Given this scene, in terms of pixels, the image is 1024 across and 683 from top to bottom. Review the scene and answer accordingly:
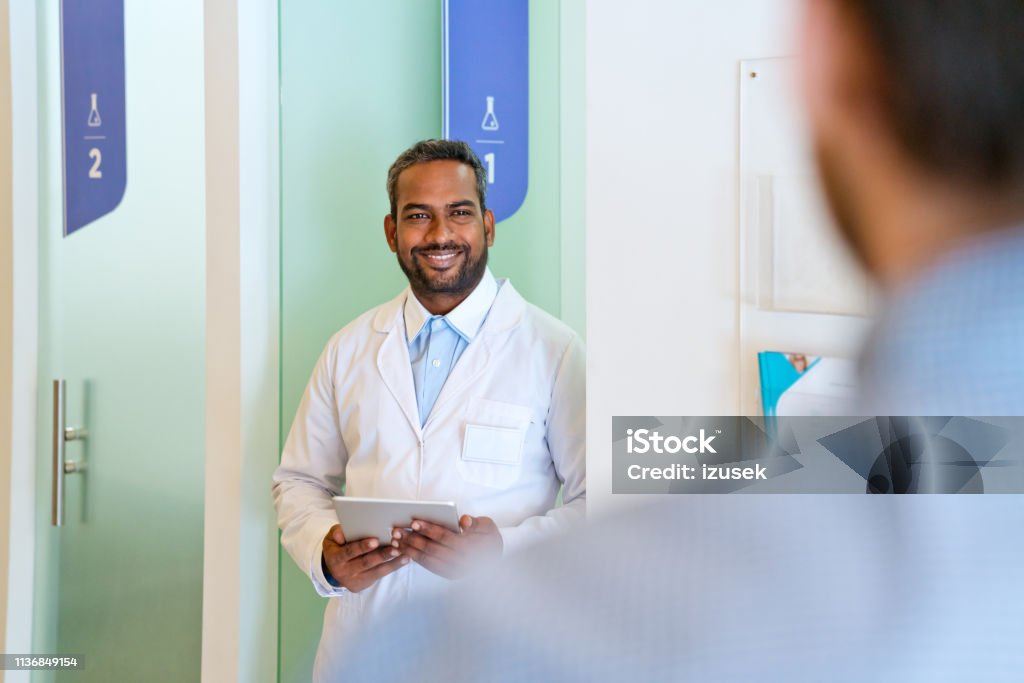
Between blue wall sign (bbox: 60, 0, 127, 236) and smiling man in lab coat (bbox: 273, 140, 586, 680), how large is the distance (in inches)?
40.7

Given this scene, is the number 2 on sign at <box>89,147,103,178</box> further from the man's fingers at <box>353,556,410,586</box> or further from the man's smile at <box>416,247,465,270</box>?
the man's fingers at <box>353,556,410,586</box>

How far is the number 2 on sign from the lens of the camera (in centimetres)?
252

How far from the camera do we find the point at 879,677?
3.89 feet

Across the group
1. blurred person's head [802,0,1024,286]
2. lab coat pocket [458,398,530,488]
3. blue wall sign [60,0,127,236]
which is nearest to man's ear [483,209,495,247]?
lab coat pocket [458,398,530,488]

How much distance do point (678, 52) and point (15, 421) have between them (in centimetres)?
207

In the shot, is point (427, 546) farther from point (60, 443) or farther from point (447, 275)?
point (60, 443)

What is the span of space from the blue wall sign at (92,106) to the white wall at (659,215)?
1.54 m

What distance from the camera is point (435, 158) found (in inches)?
70.0

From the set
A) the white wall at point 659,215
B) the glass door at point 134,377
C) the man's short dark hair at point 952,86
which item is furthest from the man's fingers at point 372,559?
the man's short dark hair at point 952,86

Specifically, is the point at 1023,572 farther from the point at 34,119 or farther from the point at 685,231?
the point at 34,119

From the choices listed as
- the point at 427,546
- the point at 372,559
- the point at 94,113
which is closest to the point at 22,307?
the point at 94,113

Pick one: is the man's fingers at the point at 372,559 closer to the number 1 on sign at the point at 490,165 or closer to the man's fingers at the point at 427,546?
the man's fingers at the point at 427,546

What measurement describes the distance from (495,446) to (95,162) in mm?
1456

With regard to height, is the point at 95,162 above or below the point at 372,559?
above
